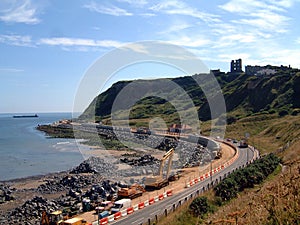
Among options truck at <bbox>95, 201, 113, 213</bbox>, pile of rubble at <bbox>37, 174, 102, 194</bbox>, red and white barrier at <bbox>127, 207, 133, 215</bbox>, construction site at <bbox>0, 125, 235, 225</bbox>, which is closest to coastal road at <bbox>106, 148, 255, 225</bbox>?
red and white barrier at <bbox>127, 207, 133, 215</bbox>

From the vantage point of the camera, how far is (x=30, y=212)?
30.5m

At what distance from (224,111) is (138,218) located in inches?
3346

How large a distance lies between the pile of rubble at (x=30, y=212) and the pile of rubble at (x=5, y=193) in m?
4.67

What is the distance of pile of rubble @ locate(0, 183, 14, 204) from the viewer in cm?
3709

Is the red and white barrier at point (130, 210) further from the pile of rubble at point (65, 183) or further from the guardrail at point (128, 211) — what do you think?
the pile of rubble at point (65, 183)

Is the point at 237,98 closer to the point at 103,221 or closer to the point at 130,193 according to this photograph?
the point at 130,193

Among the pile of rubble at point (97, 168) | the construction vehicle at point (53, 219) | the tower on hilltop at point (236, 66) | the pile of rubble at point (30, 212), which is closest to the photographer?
the construction vehicle at point (53, 219)

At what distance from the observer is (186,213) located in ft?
64.1

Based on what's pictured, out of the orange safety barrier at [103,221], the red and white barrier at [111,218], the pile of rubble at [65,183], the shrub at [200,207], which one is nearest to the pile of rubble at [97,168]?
the pile of rubble at [65,183]

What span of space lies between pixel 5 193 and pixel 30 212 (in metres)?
9.95

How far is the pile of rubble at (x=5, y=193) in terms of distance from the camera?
3709cm

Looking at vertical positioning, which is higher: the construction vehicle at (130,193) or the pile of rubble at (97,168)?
the construction vehicle at (130,193)

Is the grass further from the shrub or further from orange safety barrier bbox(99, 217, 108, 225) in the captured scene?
orange safety barrier bbox(99, 217, 108, 225)

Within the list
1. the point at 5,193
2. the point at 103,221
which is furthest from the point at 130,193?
the point at 5,193
